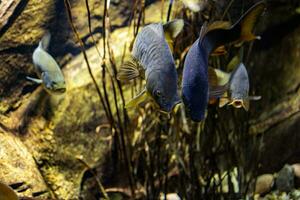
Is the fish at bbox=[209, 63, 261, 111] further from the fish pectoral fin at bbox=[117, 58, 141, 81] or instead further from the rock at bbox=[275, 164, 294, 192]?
the rock at bbox=[275, 164, 294, 192]

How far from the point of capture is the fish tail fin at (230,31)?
1.79m

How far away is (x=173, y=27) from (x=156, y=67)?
1.32 feet

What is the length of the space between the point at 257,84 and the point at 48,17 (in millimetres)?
2898

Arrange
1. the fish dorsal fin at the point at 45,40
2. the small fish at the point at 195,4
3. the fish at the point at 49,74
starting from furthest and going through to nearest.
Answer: the fish dorsal fin at the point at 45,40
the fish at the point at 49,74
the small fish at the point at 195,4

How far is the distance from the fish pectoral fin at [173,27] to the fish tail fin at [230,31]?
0.93ft

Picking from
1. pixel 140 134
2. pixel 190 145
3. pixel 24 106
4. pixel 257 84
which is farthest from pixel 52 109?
pixel 257 84

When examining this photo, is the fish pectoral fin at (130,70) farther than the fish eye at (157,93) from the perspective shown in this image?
Yes

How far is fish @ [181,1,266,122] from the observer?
166 cm

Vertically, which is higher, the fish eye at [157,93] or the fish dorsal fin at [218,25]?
the fish dorsal fin at [218,25]

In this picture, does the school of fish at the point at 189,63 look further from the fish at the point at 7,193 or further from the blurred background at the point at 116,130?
the blurred background at the point at 116,130

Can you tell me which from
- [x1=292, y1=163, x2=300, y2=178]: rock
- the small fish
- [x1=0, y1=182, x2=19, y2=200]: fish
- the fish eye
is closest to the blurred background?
[x1=292, y1=163, x2=300, y2=178]: rock

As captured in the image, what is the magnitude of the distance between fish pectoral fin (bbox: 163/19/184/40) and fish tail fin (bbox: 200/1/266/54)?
282 mm

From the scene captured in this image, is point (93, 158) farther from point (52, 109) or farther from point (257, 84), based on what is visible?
point (257, 84)

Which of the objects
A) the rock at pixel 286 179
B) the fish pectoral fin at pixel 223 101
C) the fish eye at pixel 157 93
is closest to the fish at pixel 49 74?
the fish pectoral fin at pixel 223 101
